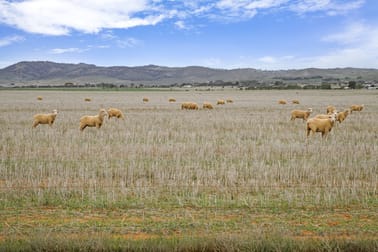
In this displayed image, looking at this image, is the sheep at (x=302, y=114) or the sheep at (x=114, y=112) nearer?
the sheep at (x=302, y=114)

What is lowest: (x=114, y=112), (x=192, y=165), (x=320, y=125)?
(x=192, y=165)

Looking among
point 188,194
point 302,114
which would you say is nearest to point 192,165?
point 188,194

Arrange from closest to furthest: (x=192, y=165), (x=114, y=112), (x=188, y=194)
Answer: (x=188, y=194), (x=192, y=165), (x=114, y=112)

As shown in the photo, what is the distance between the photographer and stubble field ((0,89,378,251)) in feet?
18.4

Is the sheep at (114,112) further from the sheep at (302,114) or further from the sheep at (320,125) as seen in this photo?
the sheep at (320,125)

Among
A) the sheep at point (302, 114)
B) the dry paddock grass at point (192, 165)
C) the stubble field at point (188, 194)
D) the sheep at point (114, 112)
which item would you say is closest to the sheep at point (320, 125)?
the dry paddock grass at point (192, 165)

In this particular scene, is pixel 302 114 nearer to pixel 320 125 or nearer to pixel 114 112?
pixel 320 125

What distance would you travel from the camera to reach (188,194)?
26.8ft

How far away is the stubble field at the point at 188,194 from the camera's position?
18.4 feet

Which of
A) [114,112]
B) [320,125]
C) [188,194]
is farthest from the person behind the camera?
[114,112]

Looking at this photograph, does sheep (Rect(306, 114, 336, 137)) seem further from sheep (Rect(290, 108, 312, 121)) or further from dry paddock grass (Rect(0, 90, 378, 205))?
sheep (Rect(290, 108, 312, 121))

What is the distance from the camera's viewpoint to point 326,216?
22.5 ft

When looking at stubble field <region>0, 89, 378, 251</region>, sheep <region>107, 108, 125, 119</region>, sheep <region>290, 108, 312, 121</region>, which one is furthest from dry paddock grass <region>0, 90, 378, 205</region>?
sheep <region>107, 108, 125, 119</region>

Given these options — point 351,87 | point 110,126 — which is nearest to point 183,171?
point 110,126
